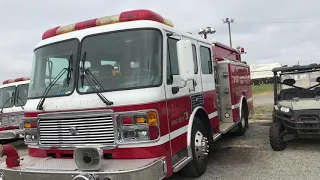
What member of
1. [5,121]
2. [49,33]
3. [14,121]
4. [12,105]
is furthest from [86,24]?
[5,121]

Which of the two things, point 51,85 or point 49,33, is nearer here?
point 51,85

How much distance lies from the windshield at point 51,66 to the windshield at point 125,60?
0.99ft

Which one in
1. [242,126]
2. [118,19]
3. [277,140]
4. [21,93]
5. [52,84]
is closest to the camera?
[118,19]

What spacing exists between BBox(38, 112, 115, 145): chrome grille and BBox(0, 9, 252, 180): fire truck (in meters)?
0.01

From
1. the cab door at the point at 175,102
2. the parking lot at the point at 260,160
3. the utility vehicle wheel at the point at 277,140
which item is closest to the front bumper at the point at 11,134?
the parking lot at the point at 260,160

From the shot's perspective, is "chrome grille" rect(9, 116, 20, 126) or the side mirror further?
"chrome grille" rect(9, 116, 20, 126)

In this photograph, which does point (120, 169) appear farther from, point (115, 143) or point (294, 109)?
point (294, 109)

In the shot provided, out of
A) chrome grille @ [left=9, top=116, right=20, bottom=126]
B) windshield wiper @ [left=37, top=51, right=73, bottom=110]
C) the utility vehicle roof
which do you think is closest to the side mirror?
windshield wiper @ [left=37, top=51, right=73, bottom=110]

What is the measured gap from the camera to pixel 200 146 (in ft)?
17.3

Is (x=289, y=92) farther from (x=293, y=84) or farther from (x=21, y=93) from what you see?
(x=21, y=93)

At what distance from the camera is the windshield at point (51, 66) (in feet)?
15.0

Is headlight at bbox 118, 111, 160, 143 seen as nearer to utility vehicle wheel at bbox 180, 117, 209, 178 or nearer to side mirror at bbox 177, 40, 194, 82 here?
side mirror at bbox 177, 40, 194, 82

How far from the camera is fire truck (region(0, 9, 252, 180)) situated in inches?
156

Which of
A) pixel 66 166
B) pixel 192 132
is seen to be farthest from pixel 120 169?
pixel 192 132
